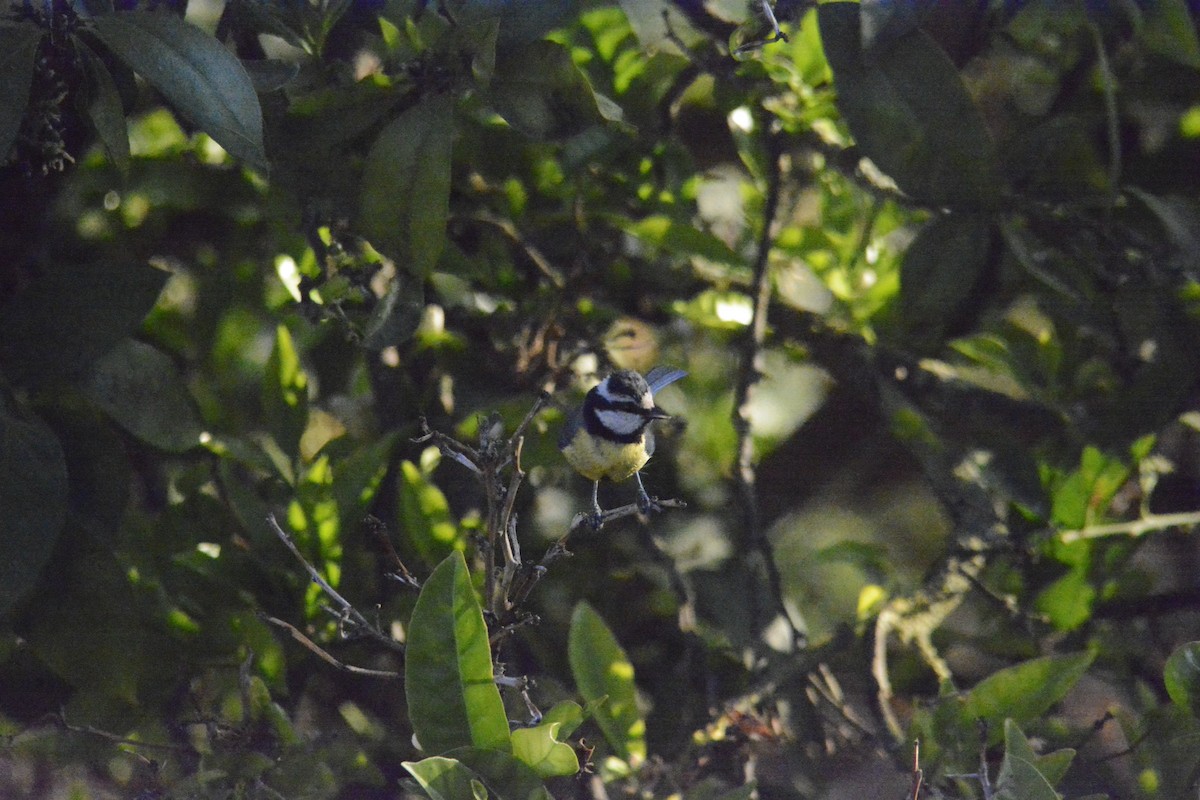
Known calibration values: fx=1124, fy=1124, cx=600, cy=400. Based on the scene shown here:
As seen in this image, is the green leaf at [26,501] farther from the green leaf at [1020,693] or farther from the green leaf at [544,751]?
the green leaf at [1020,693]

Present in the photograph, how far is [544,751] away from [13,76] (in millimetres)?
475

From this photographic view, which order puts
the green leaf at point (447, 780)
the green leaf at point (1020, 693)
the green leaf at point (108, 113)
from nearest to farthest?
the green leaf at point (447, 780)
the green leaf at point (108, 113)
the green leaf at point (1020, 693)

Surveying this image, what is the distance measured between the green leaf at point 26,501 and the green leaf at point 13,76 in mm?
175

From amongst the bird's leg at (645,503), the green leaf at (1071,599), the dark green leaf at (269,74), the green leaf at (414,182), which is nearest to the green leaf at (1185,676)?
the green leaf at (1071,599)

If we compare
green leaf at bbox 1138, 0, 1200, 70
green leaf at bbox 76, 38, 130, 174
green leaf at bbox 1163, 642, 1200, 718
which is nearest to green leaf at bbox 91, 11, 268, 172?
green leaf at bbox 76, 38, 130, 174

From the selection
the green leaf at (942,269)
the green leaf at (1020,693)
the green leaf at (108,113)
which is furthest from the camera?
the green leaf at (942,269)

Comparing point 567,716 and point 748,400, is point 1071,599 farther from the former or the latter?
point 567,716

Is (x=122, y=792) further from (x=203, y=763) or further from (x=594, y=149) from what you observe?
(x=594, y=149)

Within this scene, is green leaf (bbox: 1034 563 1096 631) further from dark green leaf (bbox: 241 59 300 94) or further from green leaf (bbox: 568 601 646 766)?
dark green leaf (bbox: 241 59 300 94)

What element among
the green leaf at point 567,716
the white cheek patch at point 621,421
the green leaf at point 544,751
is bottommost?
the green leaf at point 567,716

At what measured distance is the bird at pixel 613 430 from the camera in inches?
28.4

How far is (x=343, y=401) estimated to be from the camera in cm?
97

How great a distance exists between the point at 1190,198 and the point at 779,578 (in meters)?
0.47

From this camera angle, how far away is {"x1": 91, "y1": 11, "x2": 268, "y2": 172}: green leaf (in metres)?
0.63
